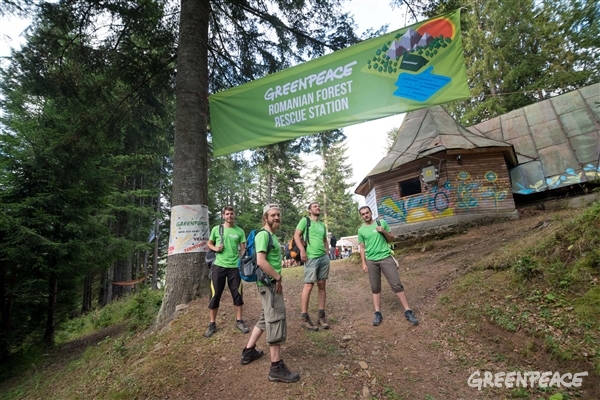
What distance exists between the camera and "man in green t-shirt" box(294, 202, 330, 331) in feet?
15.3

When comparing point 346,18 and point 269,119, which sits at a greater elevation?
point 346,18

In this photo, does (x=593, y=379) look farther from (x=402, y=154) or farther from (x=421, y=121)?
(x=421, y=121)

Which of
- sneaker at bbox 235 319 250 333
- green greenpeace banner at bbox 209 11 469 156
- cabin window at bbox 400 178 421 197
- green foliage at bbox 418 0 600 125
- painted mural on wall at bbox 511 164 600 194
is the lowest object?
sneaker at bbox 235 319 250 333

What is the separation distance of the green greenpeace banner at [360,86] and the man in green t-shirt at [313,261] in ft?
5.56

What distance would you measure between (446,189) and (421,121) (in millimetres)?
4580

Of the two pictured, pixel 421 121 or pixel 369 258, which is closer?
pixel 369 258

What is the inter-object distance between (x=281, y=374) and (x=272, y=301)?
2.56ft

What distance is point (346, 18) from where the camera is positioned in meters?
6.86

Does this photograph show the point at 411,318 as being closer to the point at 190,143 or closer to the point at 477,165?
the point at 190,143

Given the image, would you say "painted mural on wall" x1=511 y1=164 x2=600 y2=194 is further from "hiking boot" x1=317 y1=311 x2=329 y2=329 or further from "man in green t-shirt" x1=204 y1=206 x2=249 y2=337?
"man in green t-shirt" x1=204 y1=206 x2=249 y2=337

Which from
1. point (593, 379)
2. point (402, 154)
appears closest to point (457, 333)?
point (593, 379)

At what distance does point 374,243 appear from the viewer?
193 inches

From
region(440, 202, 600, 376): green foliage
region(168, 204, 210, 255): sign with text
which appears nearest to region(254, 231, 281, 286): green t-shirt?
region(168, 204, 210, 255): sign with text

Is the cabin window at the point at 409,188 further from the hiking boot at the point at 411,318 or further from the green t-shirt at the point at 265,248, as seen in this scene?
the green t-shirt at the point at 265,248
